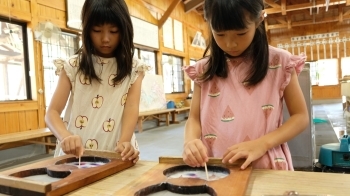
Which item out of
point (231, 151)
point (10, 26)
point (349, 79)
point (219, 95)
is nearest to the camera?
point (231, 151)

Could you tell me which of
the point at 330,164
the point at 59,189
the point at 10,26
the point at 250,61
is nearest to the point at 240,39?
the point at 250,61

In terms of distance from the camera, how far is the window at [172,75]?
27.8ft

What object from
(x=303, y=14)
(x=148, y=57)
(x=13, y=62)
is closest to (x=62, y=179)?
(x=13, y=62)

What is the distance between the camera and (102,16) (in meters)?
1.04

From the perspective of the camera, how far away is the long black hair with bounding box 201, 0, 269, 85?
30.8 inches

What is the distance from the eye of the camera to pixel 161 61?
807 cm

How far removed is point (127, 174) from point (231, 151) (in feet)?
0.92

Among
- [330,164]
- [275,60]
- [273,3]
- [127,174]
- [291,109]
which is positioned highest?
[273,3]

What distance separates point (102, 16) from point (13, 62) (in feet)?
12.8

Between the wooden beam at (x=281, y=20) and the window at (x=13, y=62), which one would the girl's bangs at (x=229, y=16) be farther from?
the wooden beam at (x=281, y=20)

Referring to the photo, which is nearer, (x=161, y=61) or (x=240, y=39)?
(x=240, y=39)

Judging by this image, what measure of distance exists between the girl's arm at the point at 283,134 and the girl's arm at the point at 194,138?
0.21 feet

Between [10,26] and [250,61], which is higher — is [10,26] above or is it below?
above

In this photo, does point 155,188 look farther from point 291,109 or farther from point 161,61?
point 161,61
